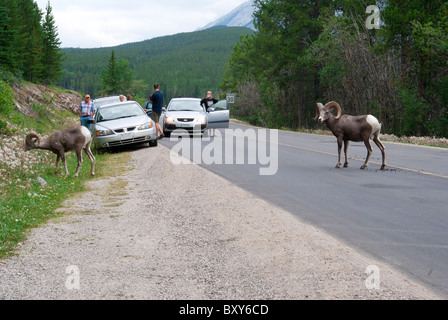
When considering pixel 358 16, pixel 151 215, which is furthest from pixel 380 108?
pixel 151 215

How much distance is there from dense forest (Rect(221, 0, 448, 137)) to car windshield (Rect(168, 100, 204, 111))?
1225 centimetres

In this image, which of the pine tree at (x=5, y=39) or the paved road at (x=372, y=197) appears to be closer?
the paved road at (x=372, y=197)

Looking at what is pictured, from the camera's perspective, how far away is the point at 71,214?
8672 mm

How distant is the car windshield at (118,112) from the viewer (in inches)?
813

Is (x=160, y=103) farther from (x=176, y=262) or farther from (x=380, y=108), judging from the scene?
(x=176, y=262)

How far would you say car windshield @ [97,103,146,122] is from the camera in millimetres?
20641

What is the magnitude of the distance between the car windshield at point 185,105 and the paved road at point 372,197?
25.4 ft

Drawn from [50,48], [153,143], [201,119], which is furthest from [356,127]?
[50,48]

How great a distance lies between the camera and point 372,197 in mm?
9789

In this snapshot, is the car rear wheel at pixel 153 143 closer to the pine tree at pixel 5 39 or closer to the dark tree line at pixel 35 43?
the pine tree at pixel 5 39

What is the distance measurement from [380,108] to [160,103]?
51.5 ft
